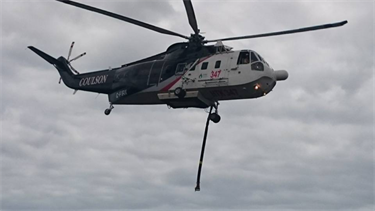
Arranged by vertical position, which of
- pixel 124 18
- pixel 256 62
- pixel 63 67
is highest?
pixel 63 67

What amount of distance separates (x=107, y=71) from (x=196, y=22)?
726 cm

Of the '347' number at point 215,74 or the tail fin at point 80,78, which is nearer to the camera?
the '347' number at point 215,74

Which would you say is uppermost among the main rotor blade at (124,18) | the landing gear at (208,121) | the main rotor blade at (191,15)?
the main rotor blade at (191,15)

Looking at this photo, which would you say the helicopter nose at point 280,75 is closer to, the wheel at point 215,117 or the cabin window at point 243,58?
the cabin window at point 243,58

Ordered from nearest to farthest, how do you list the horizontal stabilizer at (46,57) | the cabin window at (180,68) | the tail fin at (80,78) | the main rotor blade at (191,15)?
the main rotor blade at (191,15), the cabin window at (180,68), the tail fin at (80,78), the horizontal stabilizer at (46,57)

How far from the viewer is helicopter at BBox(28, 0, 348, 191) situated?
31516 mm

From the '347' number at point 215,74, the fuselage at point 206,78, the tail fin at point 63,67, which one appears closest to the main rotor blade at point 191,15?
the fuselage at point 206,78

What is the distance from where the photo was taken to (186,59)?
33.8 m

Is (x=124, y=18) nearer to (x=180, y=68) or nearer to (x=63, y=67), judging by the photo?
(x=180, y=68)

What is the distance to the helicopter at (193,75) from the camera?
103ft

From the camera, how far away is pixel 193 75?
32.7 m

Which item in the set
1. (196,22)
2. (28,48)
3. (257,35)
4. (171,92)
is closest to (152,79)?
(171,92)

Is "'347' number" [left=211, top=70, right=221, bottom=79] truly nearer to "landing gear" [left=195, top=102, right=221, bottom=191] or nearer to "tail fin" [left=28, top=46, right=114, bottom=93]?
"landing gear" [left=195, top=102, right=221, bottom=191]

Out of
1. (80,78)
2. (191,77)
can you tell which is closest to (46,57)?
(80,78)
